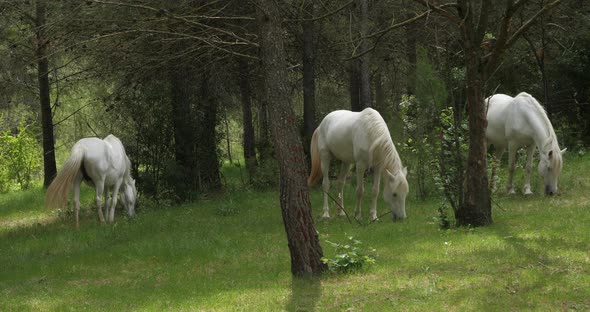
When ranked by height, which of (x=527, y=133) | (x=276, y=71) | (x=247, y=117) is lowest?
(x=527, y=133)

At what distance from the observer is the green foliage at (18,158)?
26.0 metres

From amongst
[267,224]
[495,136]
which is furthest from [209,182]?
[495,136]

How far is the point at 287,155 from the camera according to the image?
8375mm

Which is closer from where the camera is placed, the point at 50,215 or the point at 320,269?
the point at 320,269

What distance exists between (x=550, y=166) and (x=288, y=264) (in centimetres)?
619

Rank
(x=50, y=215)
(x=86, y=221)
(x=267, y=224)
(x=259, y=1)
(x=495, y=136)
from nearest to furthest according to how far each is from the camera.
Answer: (x=259, y=1)
(x=267, y=224)
(x=495, y=136)
(x=86, y=221)
(x=50, y=215)

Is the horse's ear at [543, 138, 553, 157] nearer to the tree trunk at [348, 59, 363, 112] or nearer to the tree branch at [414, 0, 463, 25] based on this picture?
the tree branch at [414, 0, 463, 25]

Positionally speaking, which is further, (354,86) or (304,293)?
(354,86)

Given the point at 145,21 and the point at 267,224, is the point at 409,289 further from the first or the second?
the point at 267,224

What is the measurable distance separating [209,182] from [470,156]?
10.2 meters

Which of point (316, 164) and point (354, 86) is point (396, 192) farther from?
point (354, 86)

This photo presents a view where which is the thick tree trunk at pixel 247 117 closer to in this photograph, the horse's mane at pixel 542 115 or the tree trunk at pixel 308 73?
the tree trunk at pixel 308 73

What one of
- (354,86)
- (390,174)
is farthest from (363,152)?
(354,86)

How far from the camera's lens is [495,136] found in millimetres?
15242
